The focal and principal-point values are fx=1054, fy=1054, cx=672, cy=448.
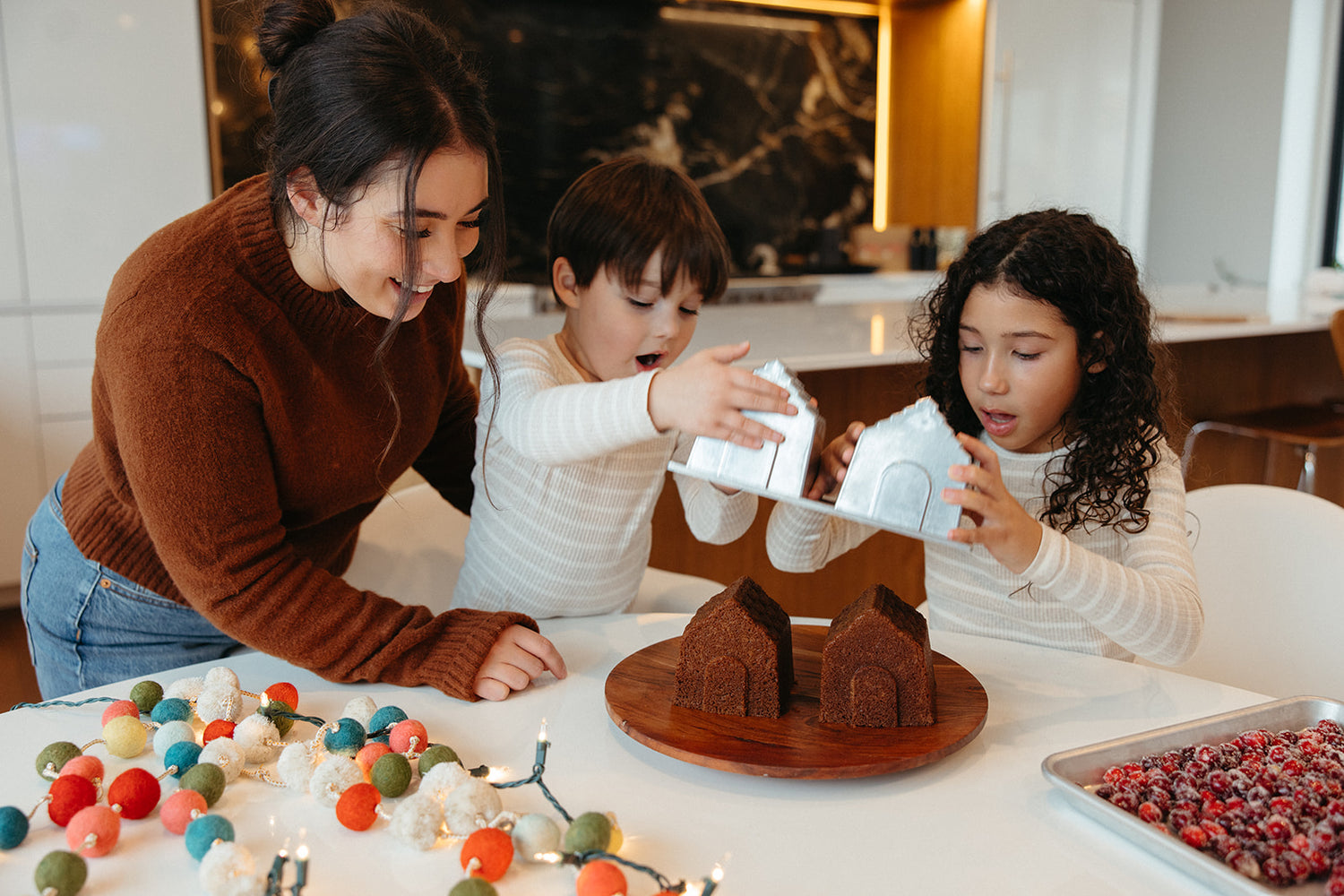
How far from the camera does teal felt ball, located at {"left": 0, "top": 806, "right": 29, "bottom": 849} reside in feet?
2.43

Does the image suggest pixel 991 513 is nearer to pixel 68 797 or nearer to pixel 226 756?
pixel 226 756

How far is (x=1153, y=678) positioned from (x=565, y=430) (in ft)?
2.15

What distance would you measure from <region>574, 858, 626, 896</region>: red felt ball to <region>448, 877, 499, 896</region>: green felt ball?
0.06 metres

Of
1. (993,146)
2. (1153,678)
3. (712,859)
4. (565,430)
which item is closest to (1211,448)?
(993,146)

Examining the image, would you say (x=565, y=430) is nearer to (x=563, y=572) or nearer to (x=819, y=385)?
(x=563, y=572)

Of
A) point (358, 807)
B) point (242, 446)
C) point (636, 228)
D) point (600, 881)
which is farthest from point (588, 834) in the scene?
point (636, 228)

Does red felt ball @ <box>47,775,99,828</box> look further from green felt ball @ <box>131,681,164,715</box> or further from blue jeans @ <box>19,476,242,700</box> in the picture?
blue jeans @ <box>19,476,242,700</box>

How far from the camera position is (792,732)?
35.4 inches

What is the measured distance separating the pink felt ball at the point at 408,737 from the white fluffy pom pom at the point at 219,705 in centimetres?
17

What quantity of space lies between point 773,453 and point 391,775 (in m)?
0.41

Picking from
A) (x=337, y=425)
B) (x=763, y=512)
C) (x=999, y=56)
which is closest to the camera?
(x=337, y=425)

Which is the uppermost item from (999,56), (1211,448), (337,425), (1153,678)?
(999,56)

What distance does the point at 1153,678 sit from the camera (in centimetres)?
108

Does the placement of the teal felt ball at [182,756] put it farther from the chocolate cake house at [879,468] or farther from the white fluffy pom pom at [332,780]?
the chocolate cake house at [879,468]
